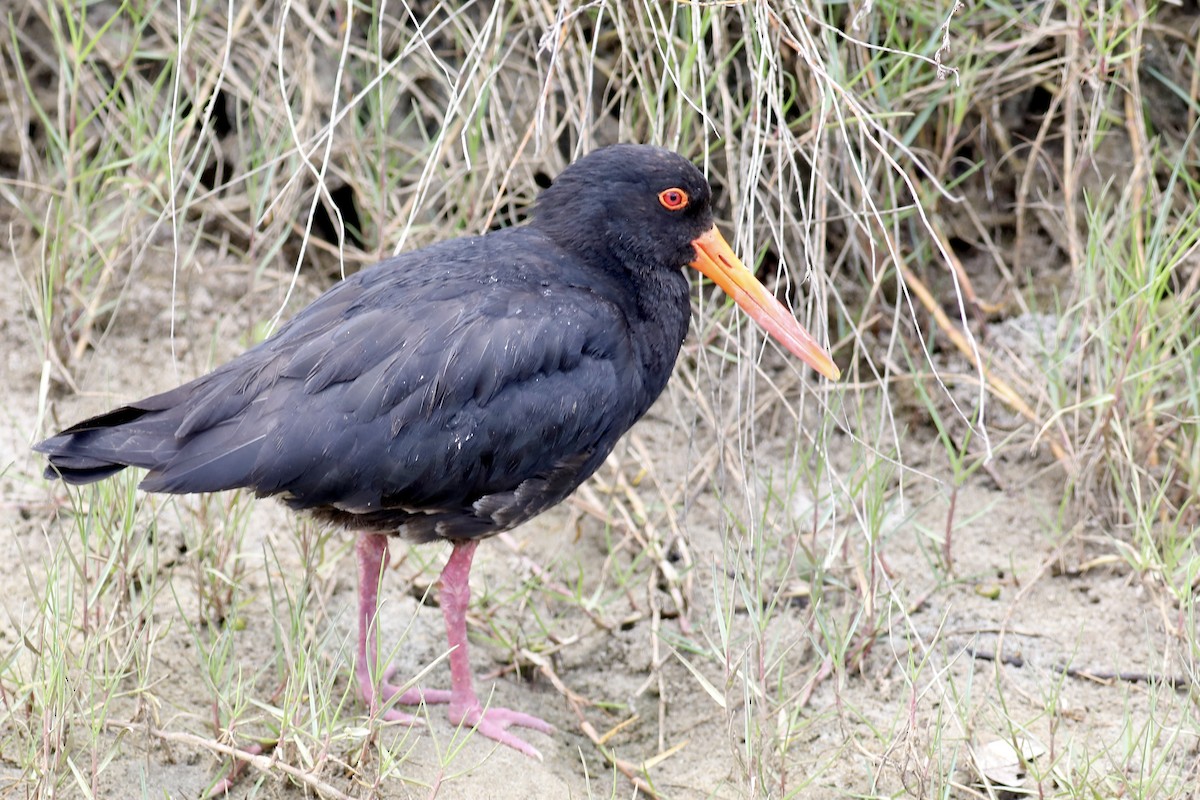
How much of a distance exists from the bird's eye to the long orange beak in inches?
5.4

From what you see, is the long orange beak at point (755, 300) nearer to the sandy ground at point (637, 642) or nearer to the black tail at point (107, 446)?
the sandy ground at point (637, 642)

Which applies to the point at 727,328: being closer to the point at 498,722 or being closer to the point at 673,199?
the point at 673,199

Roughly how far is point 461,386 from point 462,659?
2.72 ft

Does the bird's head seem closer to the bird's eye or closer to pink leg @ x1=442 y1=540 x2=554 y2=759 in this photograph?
the bird's eye

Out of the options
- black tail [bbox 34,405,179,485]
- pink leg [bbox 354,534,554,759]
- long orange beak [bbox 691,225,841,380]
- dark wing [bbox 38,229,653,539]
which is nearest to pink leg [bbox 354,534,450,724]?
pink leg [bbox 354,534,554,759]

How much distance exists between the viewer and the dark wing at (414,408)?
349 centimetres

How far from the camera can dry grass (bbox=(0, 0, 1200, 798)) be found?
3.60 meters

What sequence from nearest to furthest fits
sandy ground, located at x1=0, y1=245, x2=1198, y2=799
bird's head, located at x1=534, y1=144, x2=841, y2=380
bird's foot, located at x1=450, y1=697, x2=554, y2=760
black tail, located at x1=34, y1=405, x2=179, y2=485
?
black tail, located at x1=34, y1=405, x2=179, y2=485 → sandy ground, located at x1=0, y1=245, x2=1198, y2=799 → bird's foot, located at x1=450, y1=697, x2=554, y2=760 → bird's head, located at x1=534, y1=144, x2=841, y2=380

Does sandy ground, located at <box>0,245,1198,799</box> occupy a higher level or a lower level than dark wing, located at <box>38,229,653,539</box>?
lower

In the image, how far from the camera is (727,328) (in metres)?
4.67

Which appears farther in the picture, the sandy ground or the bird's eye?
the bird's eye

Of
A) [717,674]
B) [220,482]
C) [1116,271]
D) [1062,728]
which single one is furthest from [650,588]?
[1116,271]

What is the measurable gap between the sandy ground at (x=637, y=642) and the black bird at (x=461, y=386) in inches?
9.2

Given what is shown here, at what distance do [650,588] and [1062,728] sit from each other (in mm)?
1287
